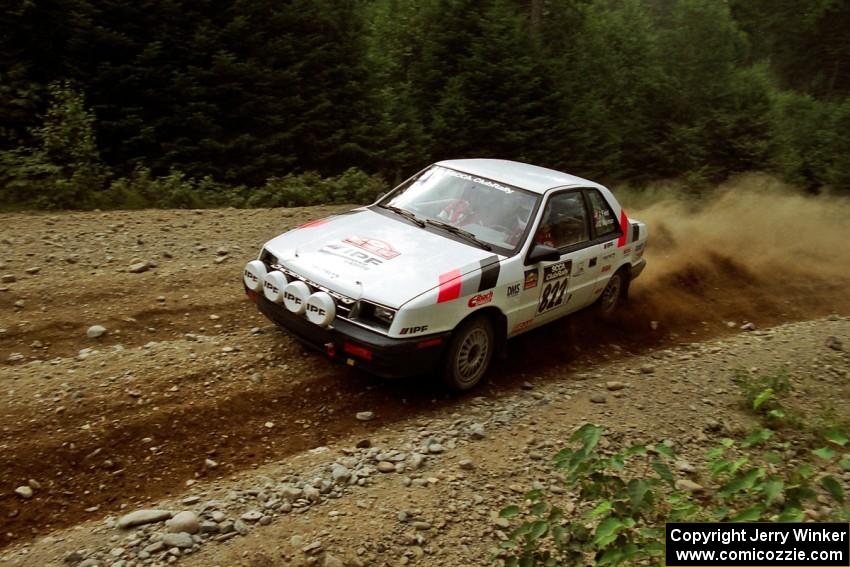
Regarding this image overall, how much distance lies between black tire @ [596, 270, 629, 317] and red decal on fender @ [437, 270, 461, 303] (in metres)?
2.69

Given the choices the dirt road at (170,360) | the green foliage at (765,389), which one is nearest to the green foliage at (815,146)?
the dirt road at (170,360)

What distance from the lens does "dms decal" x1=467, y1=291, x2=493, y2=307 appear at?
18.4 feet

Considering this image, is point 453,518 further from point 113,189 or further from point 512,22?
point 512,22

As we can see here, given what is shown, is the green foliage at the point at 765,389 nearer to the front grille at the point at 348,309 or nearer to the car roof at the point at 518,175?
the car roof at the point at 518,175

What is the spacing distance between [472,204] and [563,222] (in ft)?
2.93

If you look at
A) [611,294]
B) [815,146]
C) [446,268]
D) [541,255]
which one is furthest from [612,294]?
[815,146]

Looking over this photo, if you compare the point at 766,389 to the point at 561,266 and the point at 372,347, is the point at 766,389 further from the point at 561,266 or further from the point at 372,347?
the point at 372,347

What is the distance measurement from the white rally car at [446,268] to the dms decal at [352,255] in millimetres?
16

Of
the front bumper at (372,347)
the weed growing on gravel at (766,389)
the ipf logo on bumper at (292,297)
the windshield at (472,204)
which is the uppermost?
the windshield at (472,204)

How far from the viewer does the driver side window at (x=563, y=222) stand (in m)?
6.39

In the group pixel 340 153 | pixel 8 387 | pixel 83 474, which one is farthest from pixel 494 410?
pixel 340 153

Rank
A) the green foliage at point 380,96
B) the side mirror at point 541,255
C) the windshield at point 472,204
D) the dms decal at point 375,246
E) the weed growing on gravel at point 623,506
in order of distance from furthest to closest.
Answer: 1. the green foliage at point 380,96
2. the windshield at point 472,204
3. the side mirror at point 541,255
4. the dms decal at point 375,246
5. the weed growing on gravel at point 623,506

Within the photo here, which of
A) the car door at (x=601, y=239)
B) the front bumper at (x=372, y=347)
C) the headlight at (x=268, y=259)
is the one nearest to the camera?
the front bumper at (x=372, y=347)

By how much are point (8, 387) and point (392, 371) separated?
2.77 meters
